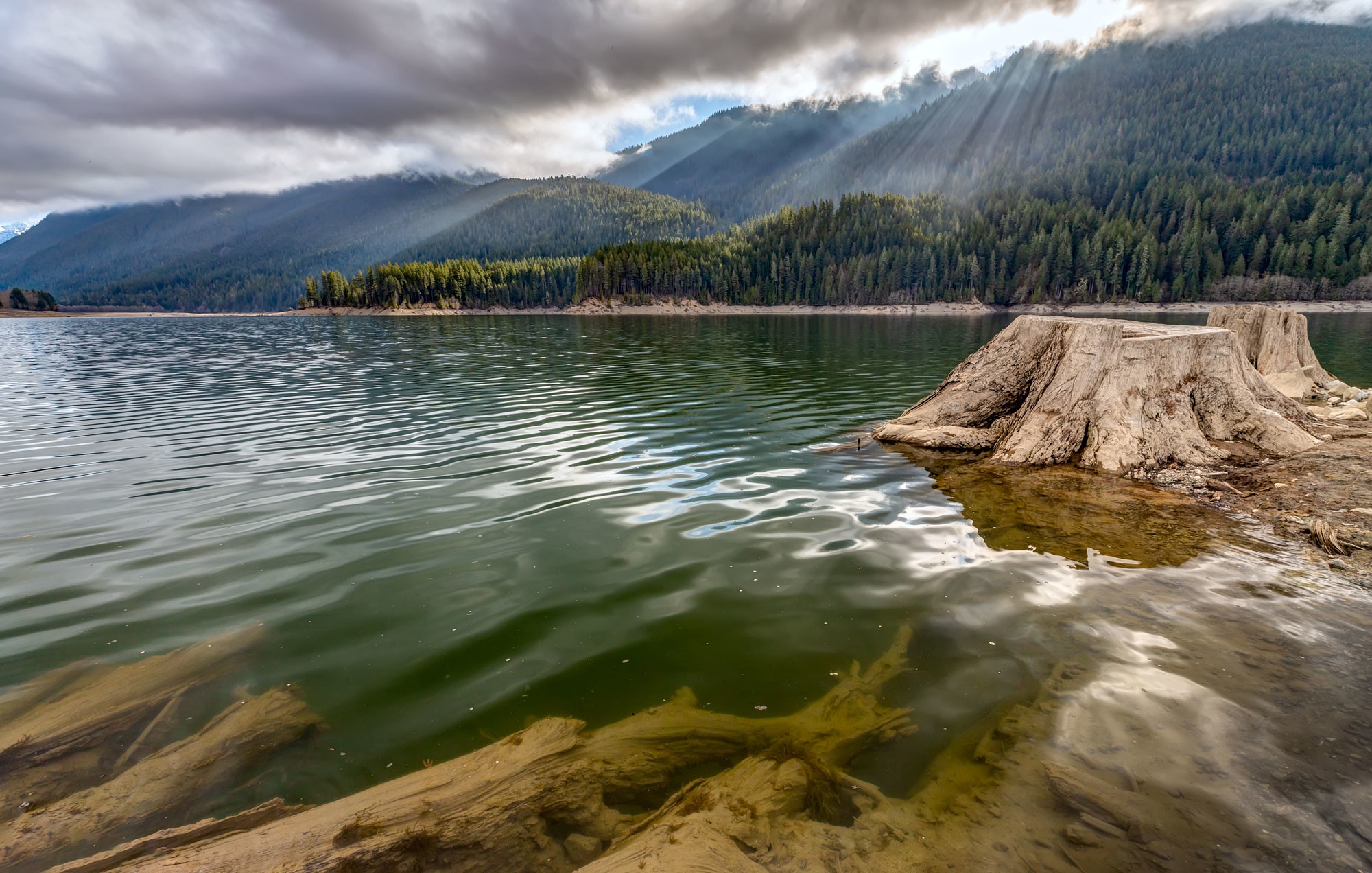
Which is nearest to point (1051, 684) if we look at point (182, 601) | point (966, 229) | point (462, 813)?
point (462, 813)

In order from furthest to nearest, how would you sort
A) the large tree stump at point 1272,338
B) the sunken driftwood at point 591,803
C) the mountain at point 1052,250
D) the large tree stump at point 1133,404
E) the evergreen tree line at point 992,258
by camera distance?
1. the evergreen tree line at point 992,258
2. the mountain at point 1052,250
3. the large tree stump at point 1272,338
4. the large tree stump at point 1133,404
5. the sunken driftwood at point 591,803

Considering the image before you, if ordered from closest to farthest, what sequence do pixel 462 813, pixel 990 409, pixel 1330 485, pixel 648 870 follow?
pixel 648 870
pixel 462 813
pixel 1330 485
pixel 990 409

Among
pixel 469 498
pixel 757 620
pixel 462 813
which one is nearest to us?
pixel 462 813

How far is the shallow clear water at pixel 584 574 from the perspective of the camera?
4.62 metres

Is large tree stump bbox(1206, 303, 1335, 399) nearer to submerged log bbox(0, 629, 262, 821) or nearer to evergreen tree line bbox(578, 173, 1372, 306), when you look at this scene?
submerged log bbox(0, 629, 262, 821)

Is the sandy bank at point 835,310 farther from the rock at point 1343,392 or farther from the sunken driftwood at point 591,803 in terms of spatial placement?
the sunken driftwood at point 591,803

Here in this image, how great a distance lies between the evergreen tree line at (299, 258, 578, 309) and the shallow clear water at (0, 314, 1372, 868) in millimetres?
169376

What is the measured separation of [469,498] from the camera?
9336 mm

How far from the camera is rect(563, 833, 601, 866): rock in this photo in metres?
3.23

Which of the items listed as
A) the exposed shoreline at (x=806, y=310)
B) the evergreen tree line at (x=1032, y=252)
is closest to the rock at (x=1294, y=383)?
the exposed shoreline at (x=806, y=310)

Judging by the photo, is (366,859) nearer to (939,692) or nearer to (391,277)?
(939,692)

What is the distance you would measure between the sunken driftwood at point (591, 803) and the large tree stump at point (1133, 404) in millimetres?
8724

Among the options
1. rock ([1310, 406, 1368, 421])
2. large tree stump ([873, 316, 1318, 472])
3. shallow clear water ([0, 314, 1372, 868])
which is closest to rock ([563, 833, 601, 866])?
shallow clear water ([0, 314, 1372, 868])

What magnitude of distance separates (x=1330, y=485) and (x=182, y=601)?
15699 mm
